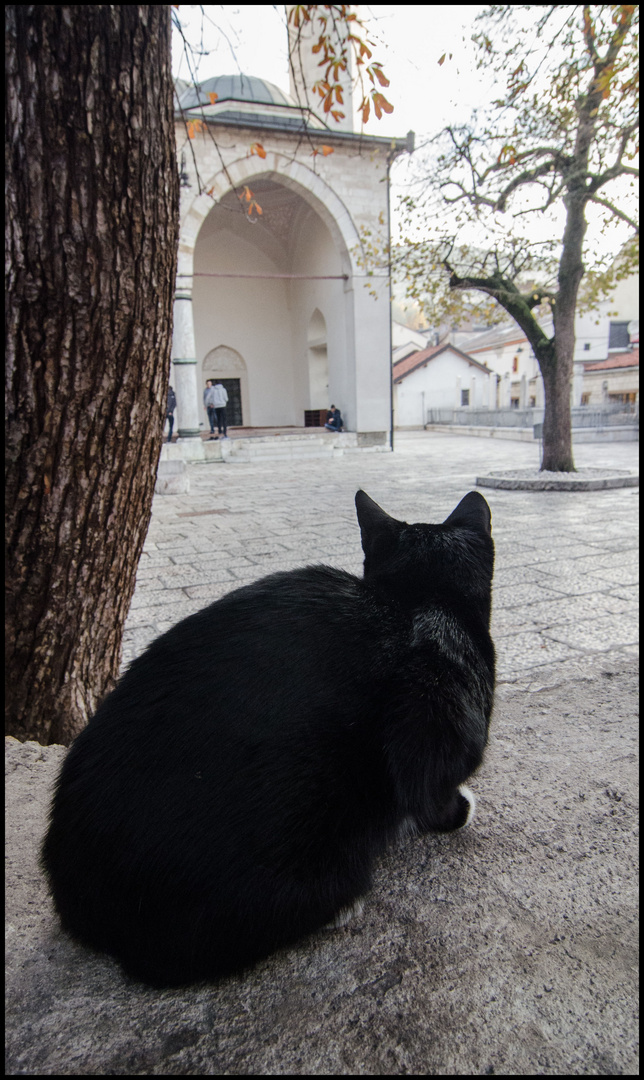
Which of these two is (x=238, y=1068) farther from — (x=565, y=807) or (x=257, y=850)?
(x=565, y=807)

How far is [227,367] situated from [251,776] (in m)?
24.9

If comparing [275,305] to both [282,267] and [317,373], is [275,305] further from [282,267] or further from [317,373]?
[317,373]

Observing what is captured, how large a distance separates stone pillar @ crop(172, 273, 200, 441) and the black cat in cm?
1437

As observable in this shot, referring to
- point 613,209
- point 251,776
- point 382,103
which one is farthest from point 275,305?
point 251,776

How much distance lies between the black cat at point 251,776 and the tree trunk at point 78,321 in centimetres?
69

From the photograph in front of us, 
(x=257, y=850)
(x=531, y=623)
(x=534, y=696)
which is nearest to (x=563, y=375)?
(x=531, y=623)

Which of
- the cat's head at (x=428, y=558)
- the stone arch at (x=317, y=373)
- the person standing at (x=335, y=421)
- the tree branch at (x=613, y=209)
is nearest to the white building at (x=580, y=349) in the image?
the stone arch at (x=317, y=373)

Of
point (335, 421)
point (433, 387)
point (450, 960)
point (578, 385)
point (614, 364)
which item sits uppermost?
point (614, 364)

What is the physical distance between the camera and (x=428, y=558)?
4.88ft

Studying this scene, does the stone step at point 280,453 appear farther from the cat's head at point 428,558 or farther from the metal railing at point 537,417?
the cat's head at point 428,558

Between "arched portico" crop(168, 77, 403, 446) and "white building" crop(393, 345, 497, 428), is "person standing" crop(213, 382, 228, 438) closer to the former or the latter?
"arched portico" crop(168, 77, 403, 446)

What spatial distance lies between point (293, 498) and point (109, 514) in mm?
6866

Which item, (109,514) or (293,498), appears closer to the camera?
(109,514)

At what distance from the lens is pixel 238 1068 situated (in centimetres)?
100
